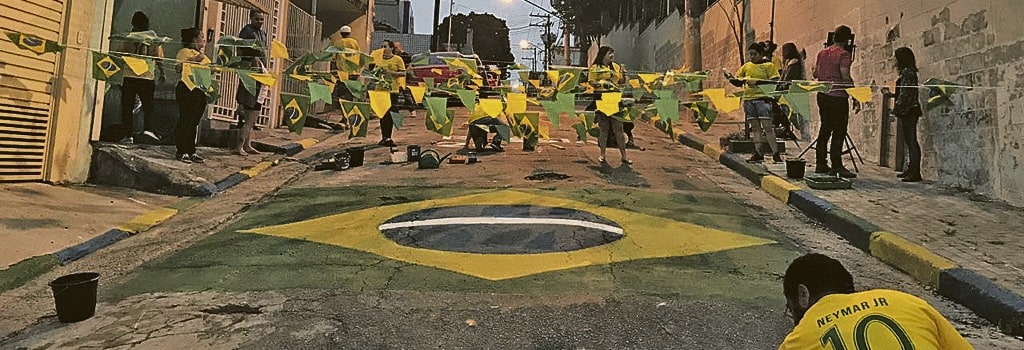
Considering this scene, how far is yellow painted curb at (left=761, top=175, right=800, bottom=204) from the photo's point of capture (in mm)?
8109

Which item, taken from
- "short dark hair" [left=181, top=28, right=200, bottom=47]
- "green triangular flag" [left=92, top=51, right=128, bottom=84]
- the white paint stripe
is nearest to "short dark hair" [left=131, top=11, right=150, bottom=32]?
"short dark hair" [left=181, top=28, right=200, bottom=47]

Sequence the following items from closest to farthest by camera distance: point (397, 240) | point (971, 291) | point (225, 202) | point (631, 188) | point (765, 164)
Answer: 1. point (971, 291)
2. point (397, 240)
3. point (225, 202)
4. point (631, 188)
5. point (765, 164)

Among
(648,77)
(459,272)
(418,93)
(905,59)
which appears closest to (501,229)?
(459,272)

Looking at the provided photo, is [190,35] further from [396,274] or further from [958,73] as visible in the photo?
[958,73]

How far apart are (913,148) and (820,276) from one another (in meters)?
6.89

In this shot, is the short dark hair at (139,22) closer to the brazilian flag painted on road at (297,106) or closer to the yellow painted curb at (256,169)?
the yellow painted curb at (256,169)

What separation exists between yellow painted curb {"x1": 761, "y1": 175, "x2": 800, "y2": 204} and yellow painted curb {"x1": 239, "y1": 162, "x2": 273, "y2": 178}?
655 cm

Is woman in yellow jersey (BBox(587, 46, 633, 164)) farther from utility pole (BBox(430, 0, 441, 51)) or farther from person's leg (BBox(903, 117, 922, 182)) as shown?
utility pole (BBox(430, 0, 441, 51))

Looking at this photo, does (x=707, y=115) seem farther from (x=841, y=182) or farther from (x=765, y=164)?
(x=765, y=164)

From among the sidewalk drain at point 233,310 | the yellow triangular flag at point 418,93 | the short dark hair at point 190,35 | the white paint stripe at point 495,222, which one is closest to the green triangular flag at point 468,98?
the yellow triangular flag at point 418,93

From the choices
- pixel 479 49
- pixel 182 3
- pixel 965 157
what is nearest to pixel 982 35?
pixel 965 157

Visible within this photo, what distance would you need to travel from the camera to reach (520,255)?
548 cm

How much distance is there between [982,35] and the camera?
302 inches

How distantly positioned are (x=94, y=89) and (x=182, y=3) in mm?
3423
